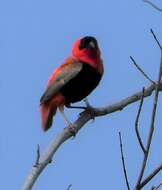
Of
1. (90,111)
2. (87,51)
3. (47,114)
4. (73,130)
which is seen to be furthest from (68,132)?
(87,51)

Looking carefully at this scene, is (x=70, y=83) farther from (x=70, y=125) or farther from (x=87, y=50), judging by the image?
(x=70, y=125)

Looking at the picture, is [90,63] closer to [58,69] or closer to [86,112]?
[58,69]

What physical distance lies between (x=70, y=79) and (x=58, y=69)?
0.15 meters

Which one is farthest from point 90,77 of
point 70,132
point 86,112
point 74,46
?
point 70,132

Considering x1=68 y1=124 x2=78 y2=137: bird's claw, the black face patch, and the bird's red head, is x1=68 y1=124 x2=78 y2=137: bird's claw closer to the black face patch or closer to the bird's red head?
the bird's red head

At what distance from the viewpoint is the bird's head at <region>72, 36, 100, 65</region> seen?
6.60m

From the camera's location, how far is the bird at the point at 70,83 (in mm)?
6188

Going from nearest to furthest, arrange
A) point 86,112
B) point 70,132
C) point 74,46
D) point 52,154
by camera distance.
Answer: point 52,154
point 70,132
point 86,112
point 74,46

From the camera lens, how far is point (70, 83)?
636 cm

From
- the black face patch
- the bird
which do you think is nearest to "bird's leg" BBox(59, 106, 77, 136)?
the bird

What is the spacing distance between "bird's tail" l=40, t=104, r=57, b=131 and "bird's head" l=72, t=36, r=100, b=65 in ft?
2.09

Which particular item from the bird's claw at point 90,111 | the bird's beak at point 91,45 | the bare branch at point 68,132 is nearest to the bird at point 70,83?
the bird's beak at point 91,45

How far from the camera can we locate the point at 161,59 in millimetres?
3141

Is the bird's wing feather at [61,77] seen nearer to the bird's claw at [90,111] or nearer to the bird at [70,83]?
the bird at [70,83]
